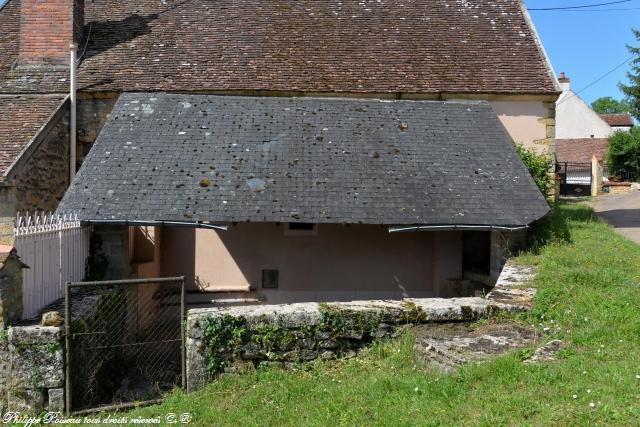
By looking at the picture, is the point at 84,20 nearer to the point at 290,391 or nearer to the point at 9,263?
the point at 9,263

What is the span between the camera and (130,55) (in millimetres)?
11953

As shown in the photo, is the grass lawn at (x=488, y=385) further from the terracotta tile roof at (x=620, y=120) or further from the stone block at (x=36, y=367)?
the terracotta tile roof at (x=620, y=120)

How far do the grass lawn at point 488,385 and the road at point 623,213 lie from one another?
5.24 m

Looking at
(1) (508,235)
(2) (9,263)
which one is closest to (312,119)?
(1) (508,235)

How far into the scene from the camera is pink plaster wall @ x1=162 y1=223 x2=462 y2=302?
32.0 ft

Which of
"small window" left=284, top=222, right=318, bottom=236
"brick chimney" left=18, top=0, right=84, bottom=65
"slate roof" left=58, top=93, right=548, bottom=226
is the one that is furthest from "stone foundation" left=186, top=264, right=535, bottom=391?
"brick chimney" left=18, top=0, right=84, bottom=65

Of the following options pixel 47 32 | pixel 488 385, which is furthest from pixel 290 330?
pixel 47 32

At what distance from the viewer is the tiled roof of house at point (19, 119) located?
9230mm

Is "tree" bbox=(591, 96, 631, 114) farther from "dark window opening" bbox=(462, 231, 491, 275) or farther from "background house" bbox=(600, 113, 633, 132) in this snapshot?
"dark window opening" bbox=(462, 231, 491, 275)

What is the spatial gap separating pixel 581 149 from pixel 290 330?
3042 cm

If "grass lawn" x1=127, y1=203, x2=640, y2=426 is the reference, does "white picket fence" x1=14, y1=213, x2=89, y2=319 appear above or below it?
above

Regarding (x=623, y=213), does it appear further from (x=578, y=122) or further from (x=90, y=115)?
(x=578, y=122)

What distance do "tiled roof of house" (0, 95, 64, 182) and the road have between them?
1126 centimetres

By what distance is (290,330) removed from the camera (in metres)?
5.70
